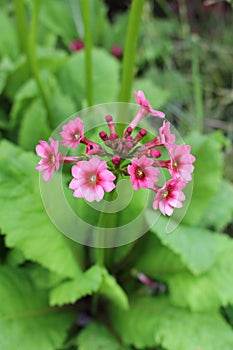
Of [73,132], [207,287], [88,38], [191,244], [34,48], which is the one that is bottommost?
[207,287]

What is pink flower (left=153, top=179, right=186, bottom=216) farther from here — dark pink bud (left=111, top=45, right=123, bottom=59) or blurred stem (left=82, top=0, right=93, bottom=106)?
dark pink bud (left=111, top=45, right=123, bottom=59)

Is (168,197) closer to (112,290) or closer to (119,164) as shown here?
(119,164)

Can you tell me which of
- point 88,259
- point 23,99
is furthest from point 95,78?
point 88,259

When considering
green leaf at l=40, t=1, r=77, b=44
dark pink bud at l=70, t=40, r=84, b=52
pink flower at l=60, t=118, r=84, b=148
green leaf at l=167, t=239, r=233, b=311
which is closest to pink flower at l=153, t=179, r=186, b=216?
pink flower at l=60, t=118, r=84, b=148

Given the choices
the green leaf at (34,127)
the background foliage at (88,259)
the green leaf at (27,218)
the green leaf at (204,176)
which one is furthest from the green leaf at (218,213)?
the green leaf at (34,127)

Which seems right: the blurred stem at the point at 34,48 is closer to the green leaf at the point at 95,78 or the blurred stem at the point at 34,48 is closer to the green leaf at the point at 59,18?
the green leaf at the point at 95,78
